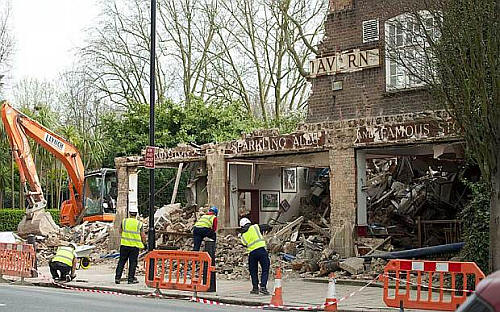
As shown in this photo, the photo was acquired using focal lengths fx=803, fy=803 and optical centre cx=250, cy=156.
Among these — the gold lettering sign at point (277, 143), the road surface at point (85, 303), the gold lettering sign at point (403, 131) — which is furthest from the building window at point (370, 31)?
the road surface at point (85, 303)

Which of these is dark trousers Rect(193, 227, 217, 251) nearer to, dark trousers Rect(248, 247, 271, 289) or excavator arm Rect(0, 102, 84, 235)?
dark trousers Rect(248, 247, 271, 289)

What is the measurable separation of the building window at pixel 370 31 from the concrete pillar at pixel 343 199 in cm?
375

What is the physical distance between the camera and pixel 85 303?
14211 millimetres

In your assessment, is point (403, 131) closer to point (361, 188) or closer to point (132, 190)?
point (361, 188)

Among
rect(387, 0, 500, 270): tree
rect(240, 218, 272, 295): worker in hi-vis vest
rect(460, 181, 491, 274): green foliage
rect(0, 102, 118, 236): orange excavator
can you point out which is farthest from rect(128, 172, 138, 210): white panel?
rect(387, 0, 500, 270): tree

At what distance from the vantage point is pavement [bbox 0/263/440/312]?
48.3ft

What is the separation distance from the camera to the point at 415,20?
1669 centimetres

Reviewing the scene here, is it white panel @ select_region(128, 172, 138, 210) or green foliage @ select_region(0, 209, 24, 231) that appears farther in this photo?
green foliage @ select_region(0, 209, 24, 231)

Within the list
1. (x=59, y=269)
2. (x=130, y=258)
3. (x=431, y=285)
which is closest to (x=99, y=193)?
(x=59, y=269)

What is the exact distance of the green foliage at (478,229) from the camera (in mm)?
15578

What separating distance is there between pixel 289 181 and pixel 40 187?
10.0 meters

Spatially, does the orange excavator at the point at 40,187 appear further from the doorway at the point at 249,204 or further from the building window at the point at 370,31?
the building window at the point at 370,31

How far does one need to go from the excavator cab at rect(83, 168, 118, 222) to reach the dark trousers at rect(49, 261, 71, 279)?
12.4 metres

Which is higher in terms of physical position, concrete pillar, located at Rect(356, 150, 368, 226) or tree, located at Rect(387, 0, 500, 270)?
tree, located at Rect(387, 0, 500, 270)
